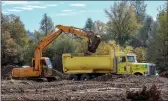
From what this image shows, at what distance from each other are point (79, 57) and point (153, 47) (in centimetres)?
2149

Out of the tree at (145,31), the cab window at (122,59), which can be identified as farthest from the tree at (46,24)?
the cab window at (122,59)

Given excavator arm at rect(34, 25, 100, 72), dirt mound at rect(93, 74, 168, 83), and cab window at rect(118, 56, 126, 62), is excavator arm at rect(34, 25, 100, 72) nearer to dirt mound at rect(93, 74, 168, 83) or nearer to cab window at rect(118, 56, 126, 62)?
cab window at rect(118, 56, 126, 62)

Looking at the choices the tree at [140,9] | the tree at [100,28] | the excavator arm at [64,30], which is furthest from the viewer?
the tree at [140,9]

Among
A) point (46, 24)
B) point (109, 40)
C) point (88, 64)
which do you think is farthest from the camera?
point (46, 24)

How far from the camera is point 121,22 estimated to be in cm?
6912

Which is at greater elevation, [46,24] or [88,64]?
[46,24]

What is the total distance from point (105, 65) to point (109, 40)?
35.6 m

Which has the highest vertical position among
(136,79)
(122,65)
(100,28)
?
(100,28)

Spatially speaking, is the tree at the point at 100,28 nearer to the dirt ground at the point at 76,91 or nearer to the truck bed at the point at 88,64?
the truck bed at the point at 88,64

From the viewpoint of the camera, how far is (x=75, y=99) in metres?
13.5

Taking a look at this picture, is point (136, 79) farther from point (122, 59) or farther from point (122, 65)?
point (122, 59)

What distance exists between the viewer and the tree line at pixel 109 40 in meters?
51.9

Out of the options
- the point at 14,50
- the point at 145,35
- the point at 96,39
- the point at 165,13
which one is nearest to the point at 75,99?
the point at 96,39

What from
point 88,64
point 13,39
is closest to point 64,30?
point 88,64
